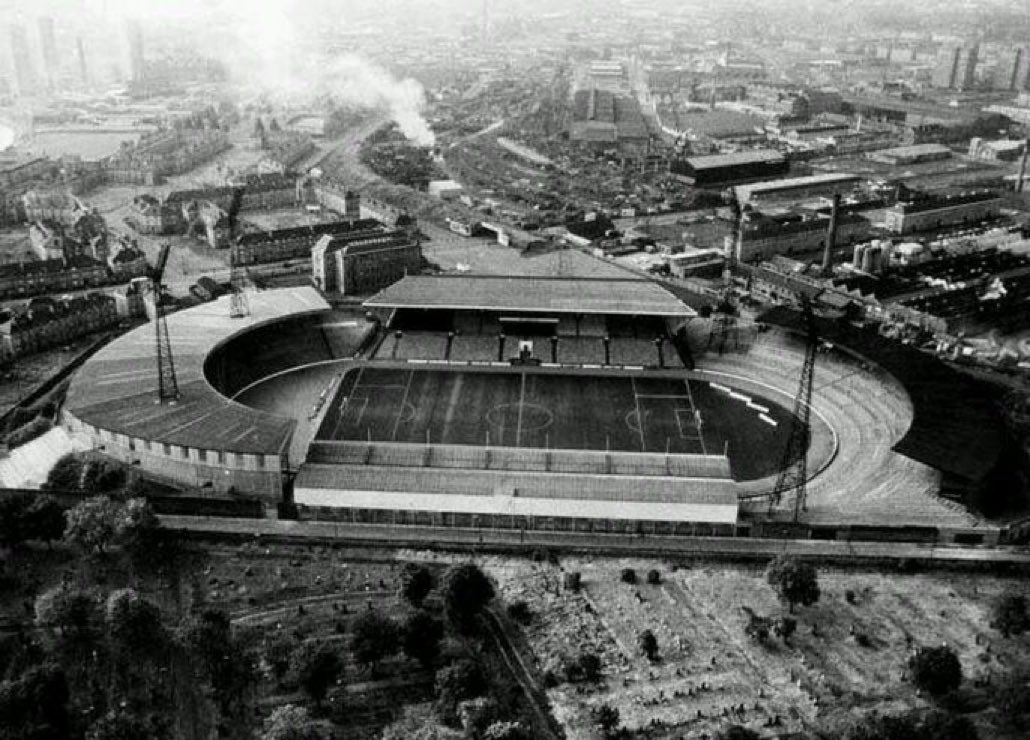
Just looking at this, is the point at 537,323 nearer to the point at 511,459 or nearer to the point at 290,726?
the point at 511,459

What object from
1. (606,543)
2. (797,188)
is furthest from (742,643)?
(797,188)

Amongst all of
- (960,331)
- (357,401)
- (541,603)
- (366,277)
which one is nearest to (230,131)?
(366,277)

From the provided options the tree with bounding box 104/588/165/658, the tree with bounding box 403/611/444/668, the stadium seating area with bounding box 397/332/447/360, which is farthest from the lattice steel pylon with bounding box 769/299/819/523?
the tree with bounding box 104/588/165/658

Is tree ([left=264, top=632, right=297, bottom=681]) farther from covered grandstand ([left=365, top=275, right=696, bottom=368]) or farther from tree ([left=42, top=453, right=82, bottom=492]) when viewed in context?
covered grandstand ([left=365, top=275, right=696, bottom=368])

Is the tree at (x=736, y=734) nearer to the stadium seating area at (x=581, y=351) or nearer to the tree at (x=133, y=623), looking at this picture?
the tree at (x=133, y=623)

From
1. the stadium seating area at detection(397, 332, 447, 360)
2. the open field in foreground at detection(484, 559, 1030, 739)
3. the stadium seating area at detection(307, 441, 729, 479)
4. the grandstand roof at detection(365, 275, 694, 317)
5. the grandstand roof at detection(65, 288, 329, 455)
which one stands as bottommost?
the open field in foreground at detection(484, 559, 1030, 739)

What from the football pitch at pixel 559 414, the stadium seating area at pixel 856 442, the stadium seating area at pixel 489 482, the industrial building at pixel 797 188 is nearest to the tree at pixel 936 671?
the stadium seating area at pixel 856 442
